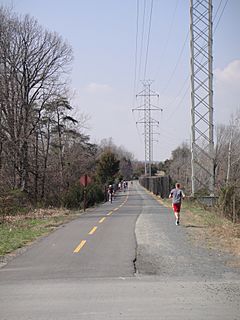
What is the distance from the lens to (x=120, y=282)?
851 cm

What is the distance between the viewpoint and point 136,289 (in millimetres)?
7902

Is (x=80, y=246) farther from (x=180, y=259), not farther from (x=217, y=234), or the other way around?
(x=217, y=234)

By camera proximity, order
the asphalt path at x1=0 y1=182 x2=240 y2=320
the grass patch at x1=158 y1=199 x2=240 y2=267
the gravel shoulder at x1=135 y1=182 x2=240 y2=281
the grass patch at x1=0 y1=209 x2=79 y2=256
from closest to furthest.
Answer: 1. the asphalt path at x1=0 y1=182 x2=240 y2=320
2. the gravel shoulder at x1=135 y1=182 x2=240 y2=281
3. the grass patch at x1=158 y1=199 x2=240 y2=267
4. the grass patch at x1=0 y1=209 x2=79 y2=256

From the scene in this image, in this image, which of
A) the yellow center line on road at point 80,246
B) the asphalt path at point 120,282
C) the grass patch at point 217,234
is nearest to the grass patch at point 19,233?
the asphalt path at point 120,282

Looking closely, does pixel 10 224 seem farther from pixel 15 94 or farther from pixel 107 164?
pixel 107 164

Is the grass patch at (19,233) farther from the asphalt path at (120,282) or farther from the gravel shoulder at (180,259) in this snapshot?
the gravel shoulder at (180,259)

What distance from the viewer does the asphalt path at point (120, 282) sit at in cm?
653

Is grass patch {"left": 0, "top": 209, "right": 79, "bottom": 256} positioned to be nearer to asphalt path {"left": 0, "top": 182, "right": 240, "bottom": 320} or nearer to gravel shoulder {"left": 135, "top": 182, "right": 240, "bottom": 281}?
asphalt path {"left": 0, "top": 182, "right": 240, "bottom": 320}

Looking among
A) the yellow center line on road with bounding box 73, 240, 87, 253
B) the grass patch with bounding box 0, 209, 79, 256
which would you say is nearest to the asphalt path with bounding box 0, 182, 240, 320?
the yellow center line on road with bounding box 73, 240, 87, 253

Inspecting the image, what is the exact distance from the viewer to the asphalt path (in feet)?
21.4

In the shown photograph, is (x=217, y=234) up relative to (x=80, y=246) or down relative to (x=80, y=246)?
up

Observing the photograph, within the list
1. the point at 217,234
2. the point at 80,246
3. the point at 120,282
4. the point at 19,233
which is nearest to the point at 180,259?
the point at 120,282

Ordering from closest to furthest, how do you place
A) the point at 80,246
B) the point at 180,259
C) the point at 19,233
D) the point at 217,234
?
the point at 180,259
the point at 80,246
the point at 217,234
the point at 19,233

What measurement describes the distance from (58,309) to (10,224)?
16125 mm
